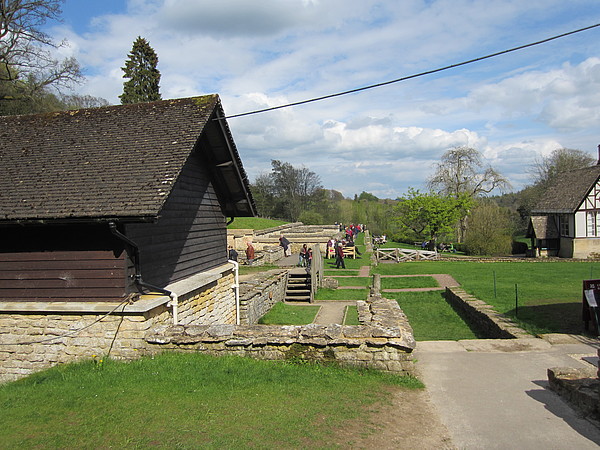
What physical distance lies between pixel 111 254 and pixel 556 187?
1565 inches

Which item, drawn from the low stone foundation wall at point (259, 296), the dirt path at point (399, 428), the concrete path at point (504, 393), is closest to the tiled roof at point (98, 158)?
the dirt path at point (399, 428)

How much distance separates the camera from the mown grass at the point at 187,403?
16.4 ft

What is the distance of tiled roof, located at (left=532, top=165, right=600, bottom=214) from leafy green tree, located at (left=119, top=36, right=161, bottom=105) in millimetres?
33773

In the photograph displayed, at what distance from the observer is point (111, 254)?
820 centimetres

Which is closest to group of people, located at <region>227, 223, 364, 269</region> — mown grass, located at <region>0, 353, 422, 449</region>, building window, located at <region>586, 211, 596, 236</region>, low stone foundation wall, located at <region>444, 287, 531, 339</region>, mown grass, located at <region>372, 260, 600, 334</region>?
mown grass, located at <region>372, 260, 600, 334</region>

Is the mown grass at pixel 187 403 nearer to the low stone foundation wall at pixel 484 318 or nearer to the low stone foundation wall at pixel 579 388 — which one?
the low stone foundation wall at pixel 579 388

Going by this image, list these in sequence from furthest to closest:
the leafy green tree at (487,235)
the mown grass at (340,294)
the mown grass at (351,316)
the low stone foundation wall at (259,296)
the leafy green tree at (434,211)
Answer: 1. the leafy green tree at (434,211)
2. the leafy green tree at (487,235)
3. the mown grass at (340,294)
4. the mown grass at (351,316)
5. the low stone foundation wall at (259,296)

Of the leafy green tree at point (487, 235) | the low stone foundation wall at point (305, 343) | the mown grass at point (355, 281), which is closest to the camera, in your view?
the low stone foundation wall at point (305, 343)

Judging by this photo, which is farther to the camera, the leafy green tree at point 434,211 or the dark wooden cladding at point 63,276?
the leafy green tree at point 434,211

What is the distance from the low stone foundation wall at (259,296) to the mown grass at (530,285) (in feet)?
26.6

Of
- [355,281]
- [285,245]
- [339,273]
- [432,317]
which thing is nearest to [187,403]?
[432,317]

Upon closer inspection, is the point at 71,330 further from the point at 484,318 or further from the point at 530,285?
the point at 530,285

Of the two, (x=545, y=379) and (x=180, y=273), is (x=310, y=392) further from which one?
(x=180, y=273)

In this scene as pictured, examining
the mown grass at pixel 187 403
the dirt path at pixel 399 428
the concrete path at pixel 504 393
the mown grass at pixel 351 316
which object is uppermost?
the mown grass at pixel 187 403
